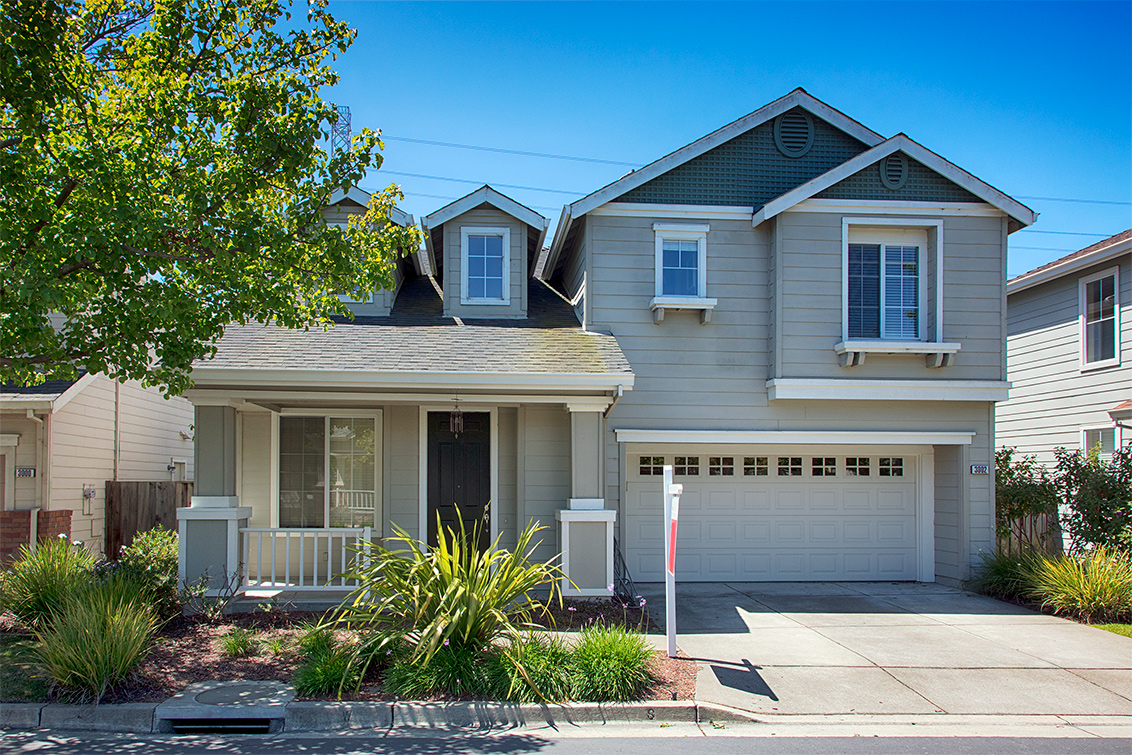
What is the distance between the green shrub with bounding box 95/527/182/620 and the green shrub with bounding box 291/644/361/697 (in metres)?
2.71

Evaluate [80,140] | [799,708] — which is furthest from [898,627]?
[80,140]

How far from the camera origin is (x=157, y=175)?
296 inches

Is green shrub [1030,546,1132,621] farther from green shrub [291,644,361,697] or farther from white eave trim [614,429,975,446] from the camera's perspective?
green shrub [291,644,361,697]

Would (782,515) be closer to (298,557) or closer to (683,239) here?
(683,239)

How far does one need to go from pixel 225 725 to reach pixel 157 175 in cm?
480

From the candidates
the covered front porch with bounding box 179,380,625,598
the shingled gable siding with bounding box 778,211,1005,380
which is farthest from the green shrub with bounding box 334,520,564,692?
the shingled gable siding with bounding box 778,211,1005,380

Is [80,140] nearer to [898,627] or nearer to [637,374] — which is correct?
[637,374]

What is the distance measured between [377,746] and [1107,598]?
343 inches

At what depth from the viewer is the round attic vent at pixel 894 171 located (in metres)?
12.1

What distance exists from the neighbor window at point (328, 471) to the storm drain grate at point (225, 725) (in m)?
5.31

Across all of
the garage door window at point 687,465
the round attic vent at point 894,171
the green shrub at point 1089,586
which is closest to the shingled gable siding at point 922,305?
the round attic vent at point 894,171

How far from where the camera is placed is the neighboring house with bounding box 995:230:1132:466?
1399 cm

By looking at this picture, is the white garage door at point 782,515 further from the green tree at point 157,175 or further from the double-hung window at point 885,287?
the green tree at point 157,175

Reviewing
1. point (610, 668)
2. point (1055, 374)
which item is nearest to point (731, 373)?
point (610, 668)
